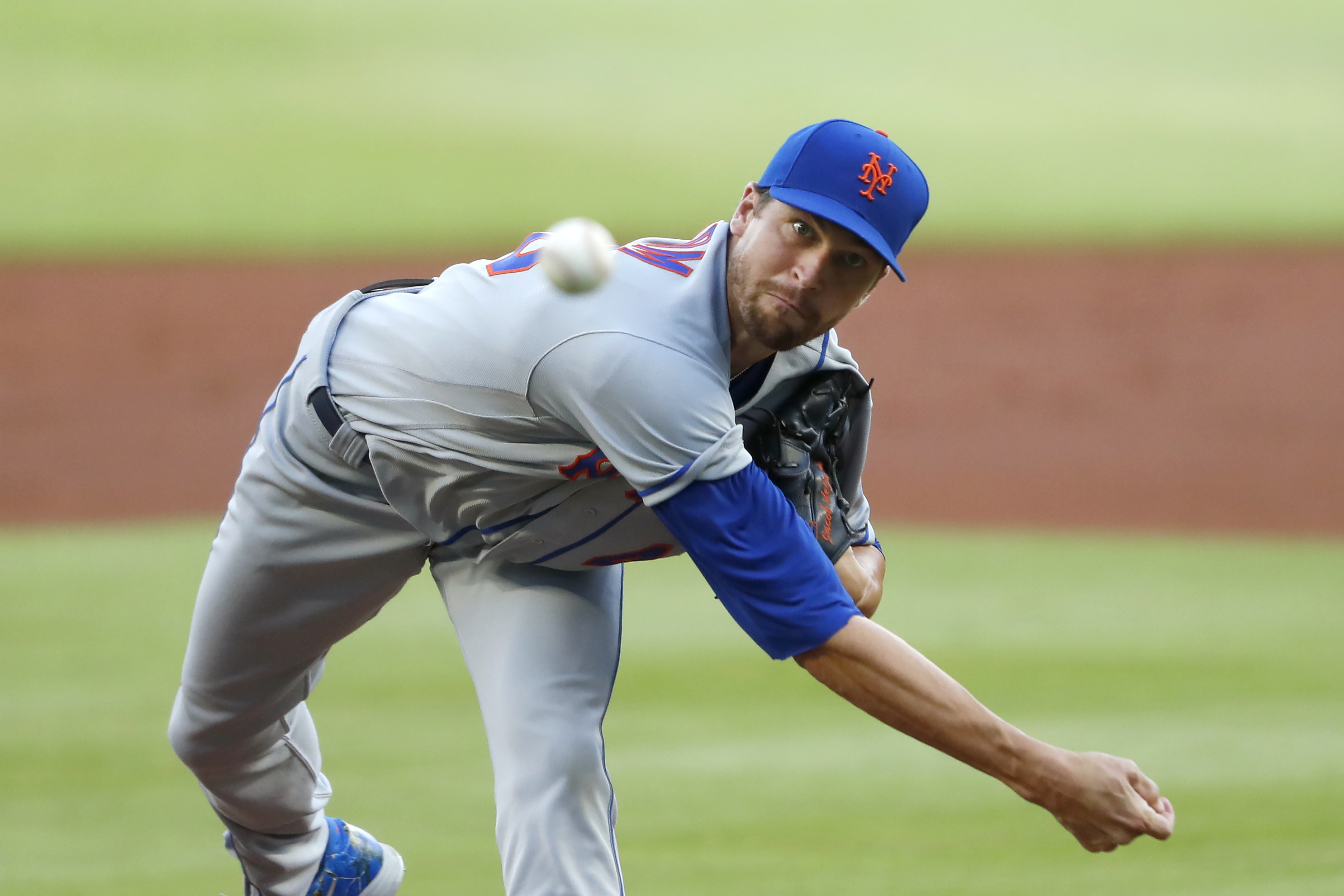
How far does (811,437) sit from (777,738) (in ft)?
6.54

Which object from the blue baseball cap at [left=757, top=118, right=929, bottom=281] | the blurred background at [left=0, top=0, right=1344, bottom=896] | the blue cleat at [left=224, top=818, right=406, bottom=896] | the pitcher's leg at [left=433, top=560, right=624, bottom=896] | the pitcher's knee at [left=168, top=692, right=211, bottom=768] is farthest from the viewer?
the blurred background at [left=0, top=0, right=1344, bottom=896]

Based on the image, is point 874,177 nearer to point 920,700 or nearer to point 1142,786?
point 920,700

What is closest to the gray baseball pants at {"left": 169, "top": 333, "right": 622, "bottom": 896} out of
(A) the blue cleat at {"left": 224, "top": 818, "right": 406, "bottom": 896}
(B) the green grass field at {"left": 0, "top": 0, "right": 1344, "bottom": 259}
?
(A) the blue cleat at {"left": 224, "top": 818, "right": 406, "bottom": 896}

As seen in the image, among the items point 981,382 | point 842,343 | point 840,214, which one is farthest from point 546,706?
point 842,343

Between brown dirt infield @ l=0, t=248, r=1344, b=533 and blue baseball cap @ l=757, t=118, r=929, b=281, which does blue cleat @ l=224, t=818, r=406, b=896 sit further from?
brown dirt infield @ l=0, t=248, r=1344, b=533

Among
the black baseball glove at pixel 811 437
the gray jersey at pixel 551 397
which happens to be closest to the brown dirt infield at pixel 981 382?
the black baseball glove at pixel 811 437

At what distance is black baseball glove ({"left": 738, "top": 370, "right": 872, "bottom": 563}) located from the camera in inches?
104

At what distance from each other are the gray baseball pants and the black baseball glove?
46cm

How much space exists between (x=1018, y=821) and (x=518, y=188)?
9.68 metres

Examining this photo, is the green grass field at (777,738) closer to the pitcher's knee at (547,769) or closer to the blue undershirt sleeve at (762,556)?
the pitcher's knee at (547,769)

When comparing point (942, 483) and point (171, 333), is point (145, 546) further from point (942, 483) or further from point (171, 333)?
point (942, 483)

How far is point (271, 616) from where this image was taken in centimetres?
288

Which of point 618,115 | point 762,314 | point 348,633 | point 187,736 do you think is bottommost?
point 618,115

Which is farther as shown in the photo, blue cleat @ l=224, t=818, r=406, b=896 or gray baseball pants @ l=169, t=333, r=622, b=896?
blue cleat @ l=224, t=818, r=406, b=896
